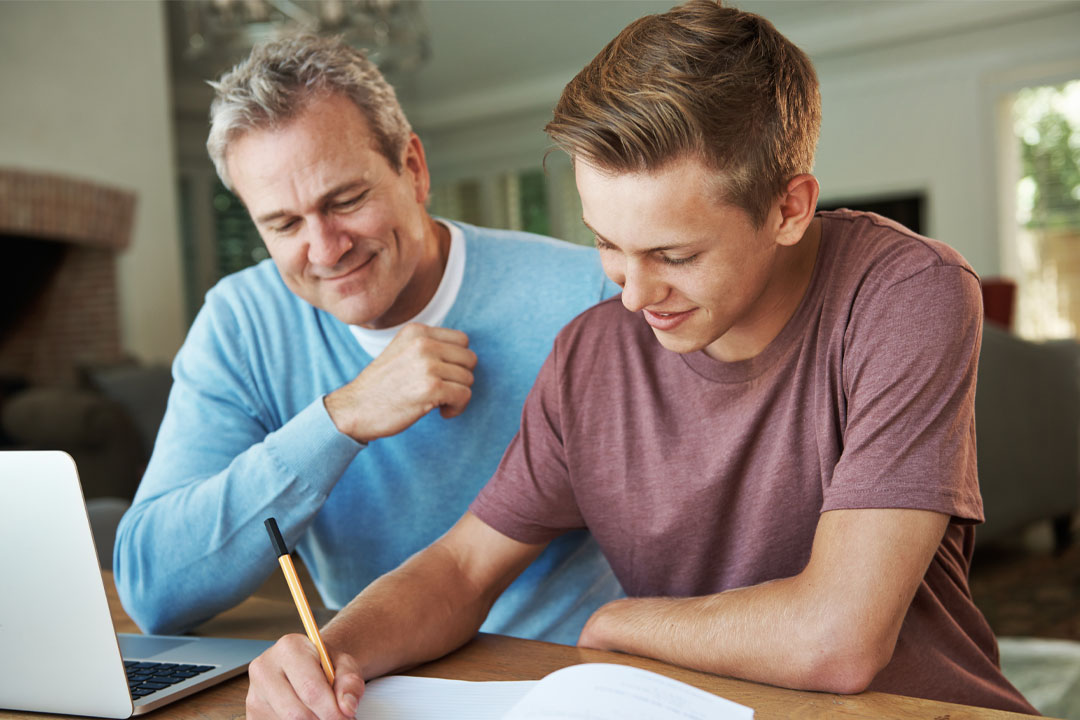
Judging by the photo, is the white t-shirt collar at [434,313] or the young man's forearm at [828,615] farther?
the white t-shirt collar at [434,313]

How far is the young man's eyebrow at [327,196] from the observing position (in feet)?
4.33

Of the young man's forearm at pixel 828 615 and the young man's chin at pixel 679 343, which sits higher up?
the young man's chin at pixel 679 343

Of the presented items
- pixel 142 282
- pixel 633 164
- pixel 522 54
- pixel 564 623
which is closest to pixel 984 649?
pixel 564 623

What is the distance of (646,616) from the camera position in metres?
1.00

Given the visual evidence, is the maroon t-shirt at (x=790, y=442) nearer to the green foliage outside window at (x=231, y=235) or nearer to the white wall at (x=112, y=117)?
the white wall at (x=112, y=117)

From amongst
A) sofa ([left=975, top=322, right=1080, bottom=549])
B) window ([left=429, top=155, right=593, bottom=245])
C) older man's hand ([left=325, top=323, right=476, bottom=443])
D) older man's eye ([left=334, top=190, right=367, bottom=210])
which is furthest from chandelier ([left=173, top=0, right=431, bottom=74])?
window ([left=429, top=155, right=593, bottom=245])

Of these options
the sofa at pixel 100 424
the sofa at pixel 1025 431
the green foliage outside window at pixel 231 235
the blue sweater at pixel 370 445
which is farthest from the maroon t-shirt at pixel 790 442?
the green foliage outside window at pixel 231 235

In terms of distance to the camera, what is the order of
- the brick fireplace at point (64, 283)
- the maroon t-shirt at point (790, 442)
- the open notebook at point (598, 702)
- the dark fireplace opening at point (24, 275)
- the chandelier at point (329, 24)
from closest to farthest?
the open notebook at point (598, 702)
the maroon t-shirt at point (790, 442)
the chandelier at point (329, 24)
the brick fireplace at point (64, 283)
the dark fireplace opening at point (24, 275)

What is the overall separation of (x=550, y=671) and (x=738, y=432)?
0.32 metres

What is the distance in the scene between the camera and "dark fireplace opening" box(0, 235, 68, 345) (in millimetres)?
6121

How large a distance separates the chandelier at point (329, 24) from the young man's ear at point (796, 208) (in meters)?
3.05

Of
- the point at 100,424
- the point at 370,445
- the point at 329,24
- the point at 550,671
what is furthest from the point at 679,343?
the point at 100,424

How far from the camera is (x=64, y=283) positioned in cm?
610

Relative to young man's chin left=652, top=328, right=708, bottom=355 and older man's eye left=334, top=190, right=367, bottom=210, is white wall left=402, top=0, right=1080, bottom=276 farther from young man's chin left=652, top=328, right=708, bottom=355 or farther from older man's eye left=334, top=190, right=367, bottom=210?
young man's chin left=652, top=328, right=708, bottom=355
